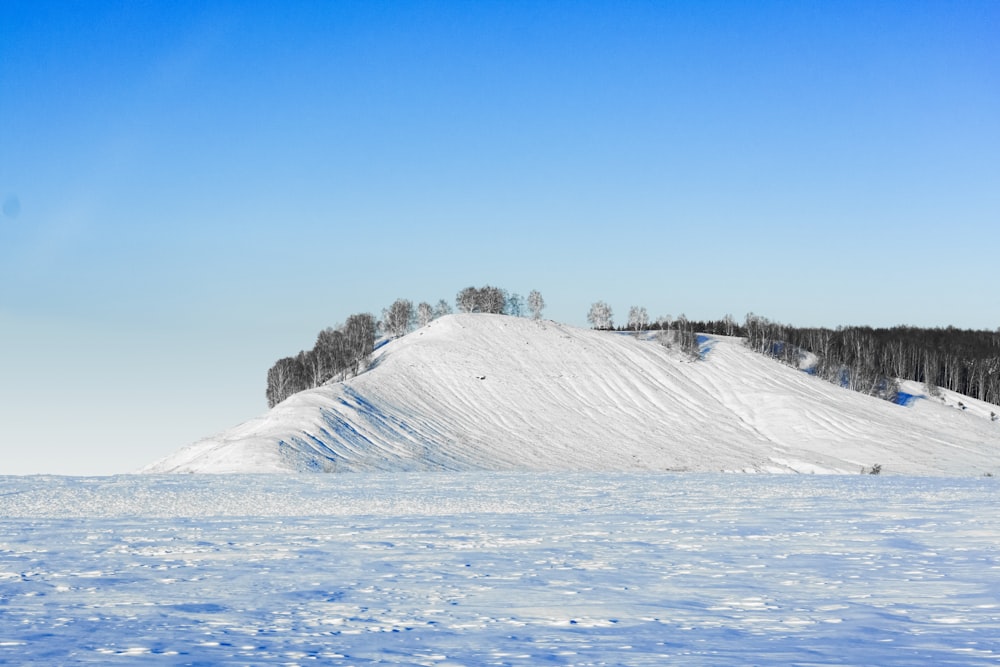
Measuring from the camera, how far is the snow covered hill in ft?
241

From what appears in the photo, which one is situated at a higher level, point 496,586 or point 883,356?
point 883,356

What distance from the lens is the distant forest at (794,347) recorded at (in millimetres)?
115250

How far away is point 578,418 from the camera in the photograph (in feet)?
305

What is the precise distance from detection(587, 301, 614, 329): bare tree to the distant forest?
18 cm

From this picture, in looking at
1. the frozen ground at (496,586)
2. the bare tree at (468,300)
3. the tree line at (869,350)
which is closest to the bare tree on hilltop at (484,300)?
the bare tree at (468,300)

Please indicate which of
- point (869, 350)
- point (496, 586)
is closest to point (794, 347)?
point (869, 350)

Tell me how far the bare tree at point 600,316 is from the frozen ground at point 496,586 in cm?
13185

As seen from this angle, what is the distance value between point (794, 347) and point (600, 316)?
129 feet

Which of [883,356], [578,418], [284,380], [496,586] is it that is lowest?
Answer: [578,418]

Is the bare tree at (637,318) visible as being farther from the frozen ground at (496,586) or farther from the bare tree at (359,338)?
the frozen ground at (496,586)

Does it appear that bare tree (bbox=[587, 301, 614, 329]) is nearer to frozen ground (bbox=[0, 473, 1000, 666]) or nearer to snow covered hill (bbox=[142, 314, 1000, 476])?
snow covered hill (bbox=[142, 314, 1000, 476])

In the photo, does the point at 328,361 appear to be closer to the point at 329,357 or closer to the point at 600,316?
the point at 329,357

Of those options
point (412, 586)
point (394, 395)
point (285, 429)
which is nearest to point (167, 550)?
point (412, 586)

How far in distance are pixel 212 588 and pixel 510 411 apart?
253 feet
